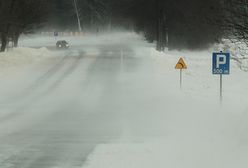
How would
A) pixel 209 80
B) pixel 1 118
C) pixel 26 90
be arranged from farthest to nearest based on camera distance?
1. pixel 209 80
2. pixel 26 90
3. pixel 1 118

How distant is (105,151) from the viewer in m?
12.2

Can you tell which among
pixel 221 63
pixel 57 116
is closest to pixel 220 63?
pixel 221 63

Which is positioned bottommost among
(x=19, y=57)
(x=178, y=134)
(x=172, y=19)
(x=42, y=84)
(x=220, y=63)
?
(x=178, y=134)

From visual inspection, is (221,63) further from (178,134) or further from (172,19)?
(172,19)

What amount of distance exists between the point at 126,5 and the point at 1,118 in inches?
2406

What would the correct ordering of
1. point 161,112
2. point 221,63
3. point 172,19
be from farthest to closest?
point 172,19 < point 221,63 < point 161,112

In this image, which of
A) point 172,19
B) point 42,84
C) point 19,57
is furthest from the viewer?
point 172,19

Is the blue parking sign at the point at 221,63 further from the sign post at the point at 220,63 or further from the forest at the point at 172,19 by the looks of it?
the forest at the point at 172,19

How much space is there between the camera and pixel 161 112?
20297 mm

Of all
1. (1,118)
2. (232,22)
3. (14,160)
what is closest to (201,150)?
(14,160)

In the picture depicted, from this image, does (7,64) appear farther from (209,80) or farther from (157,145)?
(157,145)

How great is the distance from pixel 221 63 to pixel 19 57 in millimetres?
27715

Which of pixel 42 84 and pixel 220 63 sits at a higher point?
pixel 220 63

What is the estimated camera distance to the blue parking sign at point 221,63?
20.3m
